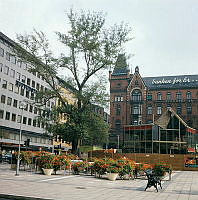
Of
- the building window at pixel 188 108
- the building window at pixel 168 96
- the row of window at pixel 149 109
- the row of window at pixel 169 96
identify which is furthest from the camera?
the building window at pixel 168 96

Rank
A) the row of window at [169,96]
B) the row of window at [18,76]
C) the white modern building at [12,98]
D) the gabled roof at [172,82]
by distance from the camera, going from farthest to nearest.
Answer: the gabled roof at [172,82] < the row of window at [169,96] < the row of window at [18,76] < the white modern building at [12,98]

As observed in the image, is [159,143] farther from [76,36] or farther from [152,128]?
[76,36]

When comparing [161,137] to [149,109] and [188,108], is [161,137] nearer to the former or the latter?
[149,109]

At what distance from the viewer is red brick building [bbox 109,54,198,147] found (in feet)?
243

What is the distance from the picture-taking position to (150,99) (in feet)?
251

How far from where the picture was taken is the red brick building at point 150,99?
2911 inches

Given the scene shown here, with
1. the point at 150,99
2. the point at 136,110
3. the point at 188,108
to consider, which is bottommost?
the point at 136,110

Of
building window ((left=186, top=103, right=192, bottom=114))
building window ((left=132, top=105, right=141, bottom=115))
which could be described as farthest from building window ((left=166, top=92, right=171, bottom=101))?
building window ((left=132, top=105, right=141, bottom=115))

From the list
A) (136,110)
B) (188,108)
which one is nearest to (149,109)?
(136,110)

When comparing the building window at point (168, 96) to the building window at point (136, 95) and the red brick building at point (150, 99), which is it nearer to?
the red brick building at point (150, 99)

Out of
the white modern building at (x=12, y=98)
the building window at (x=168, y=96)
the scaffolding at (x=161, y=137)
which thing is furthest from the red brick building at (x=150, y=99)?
the white modern building at (x=12, y=98)

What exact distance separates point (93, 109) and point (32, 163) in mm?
10639

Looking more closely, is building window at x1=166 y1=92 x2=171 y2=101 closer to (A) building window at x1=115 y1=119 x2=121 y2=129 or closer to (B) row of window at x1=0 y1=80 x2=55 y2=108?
(A) building window at x1=115 y1=119 x2=121 y2=129

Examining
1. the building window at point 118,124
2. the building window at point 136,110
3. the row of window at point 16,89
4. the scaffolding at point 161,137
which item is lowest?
the scaffolding at point 161,137
